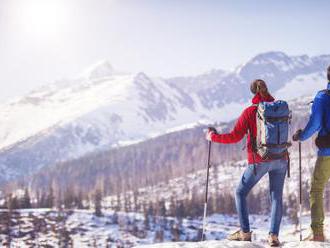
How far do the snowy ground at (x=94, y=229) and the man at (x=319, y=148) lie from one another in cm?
11430

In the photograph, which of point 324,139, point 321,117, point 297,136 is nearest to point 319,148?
point 324,139

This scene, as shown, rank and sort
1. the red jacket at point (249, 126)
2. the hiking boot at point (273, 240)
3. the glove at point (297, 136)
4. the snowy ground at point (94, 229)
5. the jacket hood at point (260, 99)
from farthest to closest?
the snowy ground at point (94, 229) → the glove at point (297, 136) → the hiking boot at point (273, 240) → the jacket hood at point (260, 99) → the red jacket at point (249, 126)

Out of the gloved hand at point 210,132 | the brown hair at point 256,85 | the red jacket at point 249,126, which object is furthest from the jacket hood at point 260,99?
the gloved hand at point 210,132

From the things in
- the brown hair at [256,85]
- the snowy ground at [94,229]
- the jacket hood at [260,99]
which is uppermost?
the brown hair at [256,85]

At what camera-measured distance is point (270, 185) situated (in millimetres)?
14797

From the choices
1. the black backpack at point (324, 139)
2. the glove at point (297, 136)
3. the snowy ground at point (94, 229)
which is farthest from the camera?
the snowy ground at point (94, 229)

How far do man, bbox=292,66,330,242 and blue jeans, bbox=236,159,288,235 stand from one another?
2.94 feet

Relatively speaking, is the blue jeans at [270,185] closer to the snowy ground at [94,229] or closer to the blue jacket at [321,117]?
the blue jacket at [321,117]

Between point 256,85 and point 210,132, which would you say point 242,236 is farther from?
point 256,85

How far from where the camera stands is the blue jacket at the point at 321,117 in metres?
14.5

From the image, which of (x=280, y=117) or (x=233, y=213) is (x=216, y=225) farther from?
(x=280, y=117)

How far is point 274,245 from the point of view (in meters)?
14.7

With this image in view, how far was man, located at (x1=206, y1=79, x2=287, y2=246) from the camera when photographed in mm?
14383

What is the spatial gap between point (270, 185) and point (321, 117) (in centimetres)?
219
